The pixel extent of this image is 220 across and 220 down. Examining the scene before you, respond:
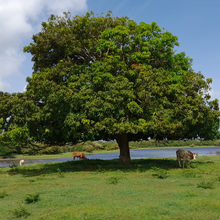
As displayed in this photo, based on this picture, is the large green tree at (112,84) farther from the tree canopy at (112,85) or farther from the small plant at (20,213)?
the small plant at (20,213)

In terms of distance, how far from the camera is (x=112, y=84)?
21.0 meters

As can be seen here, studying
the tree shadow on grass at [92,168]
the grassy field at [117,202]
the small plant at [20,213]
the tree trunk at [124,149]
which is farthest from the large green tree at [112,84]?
the small plant at [20,213]

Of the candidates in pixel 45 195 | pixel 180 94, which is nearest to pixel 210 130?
pixel 180 94

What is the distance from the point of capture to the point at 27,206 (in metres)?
10.8

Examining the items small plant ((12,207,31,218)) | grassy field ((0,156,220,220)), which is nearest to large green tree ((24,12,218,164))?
grassy field ((0,156,220,220))

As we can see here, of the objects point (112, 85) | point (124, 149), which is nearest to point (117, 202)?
point (112, 85)

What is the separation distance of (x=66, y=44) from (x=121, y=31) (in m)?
5.61

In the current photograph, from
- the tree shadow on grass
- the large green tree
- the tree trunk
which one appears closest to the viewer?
the large green tree

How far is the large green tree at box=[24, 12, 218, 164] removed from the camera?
20844mm

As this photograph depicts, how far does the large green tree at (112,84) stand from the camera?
20.8 metres

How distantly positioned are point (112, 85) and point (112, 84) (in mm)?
156

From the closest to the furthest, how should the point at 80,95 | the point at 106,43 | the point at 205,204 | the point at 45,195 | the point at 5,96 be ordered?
the point at 205,204 < the point at 45,195 < the point at 80,95 < the point at 106,43 < the point at 5,96

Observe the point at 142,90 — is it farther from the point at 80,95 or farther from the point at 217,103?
the point at 217,103

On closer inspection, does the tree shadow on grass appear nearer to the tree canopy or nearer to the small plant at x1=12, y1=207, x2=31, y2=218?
the tree canopy
